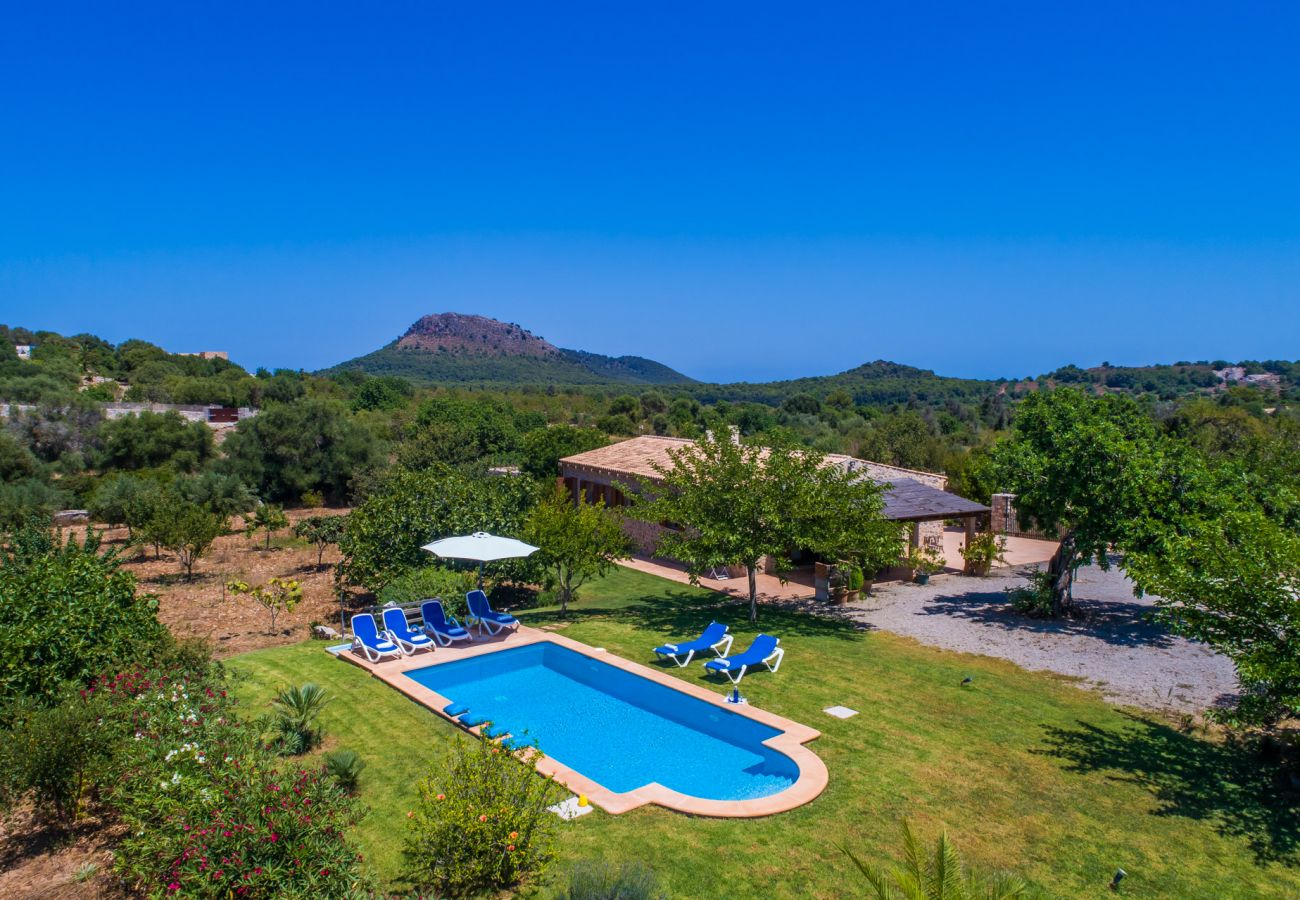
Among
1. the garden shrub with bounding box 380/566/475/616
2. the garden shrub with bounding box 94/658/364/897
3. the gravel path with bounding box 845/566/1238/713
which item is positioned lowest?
the gravel path with bounding box 845/566/1238/713

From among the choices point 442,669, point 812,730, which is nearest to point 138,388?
point 442,669

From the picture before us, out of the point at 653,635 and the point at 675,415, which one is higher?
the point at 675,415

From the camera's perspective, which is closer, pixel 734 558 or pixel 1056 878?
pixel 1056 878

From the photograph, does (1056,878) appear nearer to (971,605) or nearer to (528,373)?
(971,605)

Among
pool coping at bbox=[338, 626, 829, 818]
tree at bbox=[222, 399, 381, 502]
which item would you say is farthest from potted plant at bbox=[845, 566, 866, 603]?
tree at bbox=[222, 399, 381, 502]

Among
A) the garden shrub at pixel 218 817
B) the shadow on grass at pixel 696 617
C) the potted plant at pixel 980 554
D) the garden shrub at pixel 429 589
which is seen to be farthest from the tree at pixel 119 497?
the potted plant at pixel 980 554

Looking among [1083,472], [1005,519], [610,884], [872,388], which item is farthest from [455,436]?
[872,388]

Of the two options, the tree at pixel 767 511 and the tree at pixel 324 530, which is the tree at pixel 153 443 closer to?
the tree at pixel 324 530

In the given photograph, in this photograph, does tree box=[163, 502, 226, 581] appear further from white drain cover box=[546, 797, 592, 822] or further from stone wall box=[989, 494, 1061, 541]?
stone wall box=[989, 494, 1061, 541]
